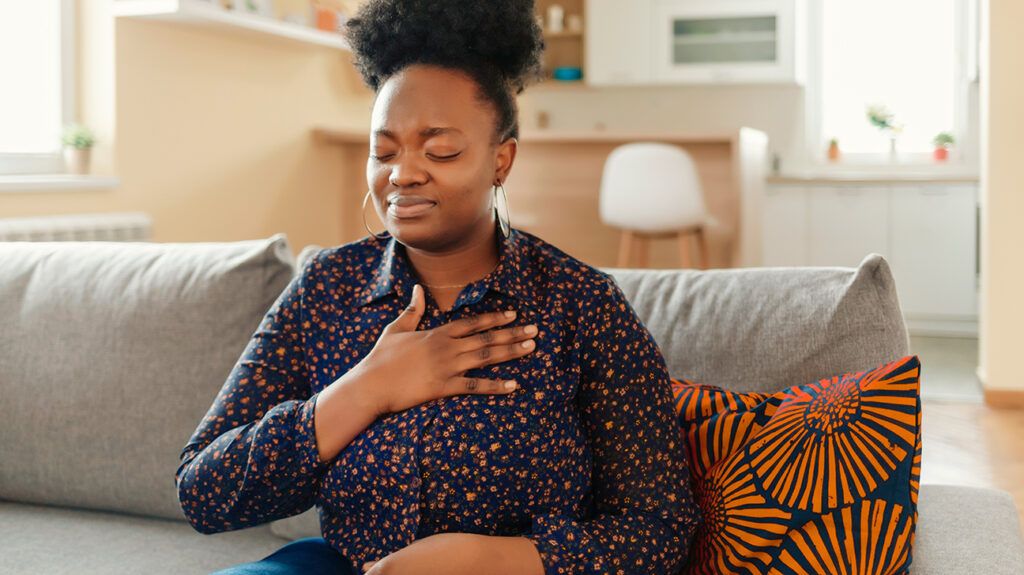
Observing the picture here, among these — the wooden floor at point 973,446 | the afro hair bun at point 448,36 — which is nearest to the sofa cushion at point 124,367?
the afro hair bun at point 448,36

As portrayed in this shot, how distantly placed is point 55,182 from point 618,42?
3.90 meters

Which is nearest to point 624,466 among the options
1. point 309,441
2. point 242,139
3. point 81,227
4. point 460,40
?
point 309,441

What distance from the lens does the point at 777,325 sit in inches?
57.1

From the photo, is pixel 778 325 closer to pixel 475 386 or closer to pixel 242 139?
pixel 475 386

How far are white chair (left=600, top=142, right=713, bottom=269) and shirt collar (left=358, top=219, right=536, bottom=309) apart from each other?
3.35m

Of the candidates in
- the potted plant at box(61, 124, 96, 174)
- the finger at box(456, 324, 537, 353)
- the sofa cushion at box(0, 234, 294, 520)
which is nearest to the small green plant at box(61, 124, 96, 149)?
the potted plant at box(61, 124, 96, 174)

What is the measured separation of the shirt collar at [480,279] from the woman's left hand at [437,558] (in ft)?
0.88

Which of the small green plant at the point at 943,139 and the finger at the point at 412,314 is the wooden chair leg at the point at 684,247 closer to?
the small green plant at the point at 943,139

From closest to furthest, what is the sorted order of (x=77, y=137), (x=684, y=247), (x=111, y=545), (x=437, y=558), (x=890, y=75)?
(x=437, y=558)
(x=111, y=545)
(x=77, y=137)
(x=684, y=247)
(x=890, y=75)

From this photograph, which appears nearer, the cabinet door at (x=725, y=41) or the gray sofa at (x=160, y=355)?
the gray sofa at (x=160, y=355)

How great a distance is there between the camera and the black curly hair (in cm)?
119

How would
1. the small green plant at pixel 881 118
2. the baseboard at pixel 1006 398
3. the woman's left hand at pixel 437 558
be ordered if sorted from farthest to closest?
1. the small green plant at pixel 881 118
2. the baseboard at pixel 1006 398
3. the woman's left hand at pixel 437 558

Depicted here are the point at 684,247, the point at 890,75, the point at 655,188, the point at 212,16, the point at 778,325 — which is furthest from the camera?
the point at 890,75

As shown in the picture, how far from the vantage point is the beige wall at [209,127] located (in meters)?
4.04
